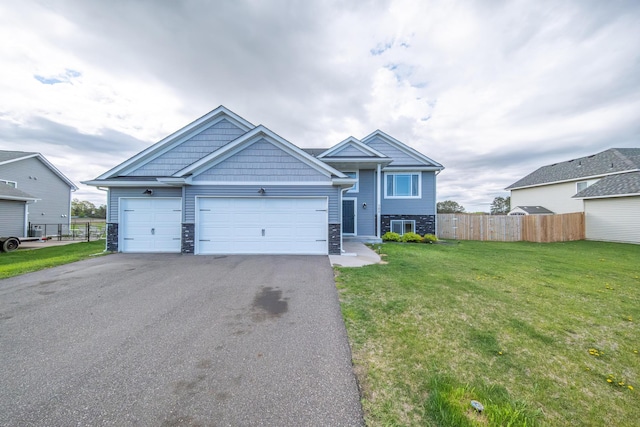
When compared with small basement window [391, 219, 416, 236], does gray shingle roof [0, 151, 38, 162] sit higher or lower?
higher

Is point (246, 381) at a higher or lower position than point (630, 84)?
lower

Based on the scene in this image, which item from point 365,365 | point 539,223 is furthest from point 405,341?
point 539,223

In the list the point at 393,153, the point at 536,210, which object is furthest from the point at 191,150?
the point at 536,210

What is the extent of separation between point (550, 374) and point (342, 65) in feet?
45.4

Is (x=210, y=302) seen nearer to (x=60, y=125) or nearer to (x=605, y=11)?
(x=605, y=11)

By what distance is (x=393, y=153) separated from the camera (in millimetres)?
14867

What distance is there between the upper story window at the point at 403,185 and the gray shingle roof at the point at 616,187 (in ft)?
41.1

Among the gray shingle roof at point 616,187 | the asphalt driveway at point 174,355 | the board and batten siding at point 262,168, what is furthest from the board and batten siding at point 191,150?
the gray shingle roof at point 616,187

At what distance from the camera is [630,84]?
13.8m

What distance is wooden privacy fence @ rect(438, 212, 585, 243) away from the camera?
14844 millimetres

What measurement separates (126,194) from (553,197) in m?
33.8

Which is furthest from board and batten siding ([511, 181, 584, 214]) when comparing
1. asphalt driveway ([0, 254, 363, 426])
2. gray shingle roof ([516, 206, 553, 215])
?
asphalt driveway ([0, 254, 363, 426])

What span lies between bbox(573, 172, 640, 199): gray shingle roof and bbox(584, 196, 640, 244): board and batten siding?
0.42 metres

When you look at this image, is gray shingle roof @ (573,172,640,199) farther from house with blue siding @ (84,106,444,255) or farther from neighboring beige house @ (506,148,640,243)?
house with blue siding @ (84,106,444,255)
